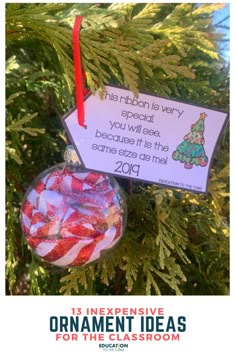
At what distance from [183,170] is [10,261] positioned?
66 cm

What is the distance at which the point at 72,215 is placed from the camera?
1137 mm

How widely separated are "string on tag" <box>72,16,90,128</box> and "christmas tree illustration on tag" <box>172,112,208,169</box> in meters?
0.24

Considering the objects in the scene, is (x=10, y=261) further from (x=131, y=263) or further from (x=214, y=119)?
(x=214, y=119)

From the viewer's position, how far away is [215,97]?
61.8 inches

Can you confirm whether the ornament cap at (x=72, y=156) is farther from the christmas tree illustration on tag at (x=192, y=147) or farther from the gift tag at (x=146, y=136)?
the christmas tree illustration on tag at (x=192, y=147)

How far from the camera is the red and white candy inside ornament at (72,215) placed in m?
1.14

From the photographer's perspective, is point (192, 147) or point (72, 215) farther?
point (192, 147)

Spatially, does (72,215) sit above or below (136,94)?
below

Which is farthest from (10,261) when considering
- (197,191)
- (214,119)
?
(214,119)

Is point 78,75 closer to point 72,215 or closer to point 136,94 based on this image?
point 136,94

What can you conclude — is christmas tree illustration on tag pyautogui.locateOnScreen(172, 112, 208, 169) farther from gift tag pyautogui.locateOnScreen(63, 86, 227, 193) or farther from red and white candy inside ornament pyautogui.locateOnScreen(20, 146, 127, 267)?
red and white candy inside ornament pyautogui.locateOnScreen(20, 146, 127, 267)

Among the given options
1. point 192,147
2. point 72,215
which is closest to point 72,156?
point 72,215

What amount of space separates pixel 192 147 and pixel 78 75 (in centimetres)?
32

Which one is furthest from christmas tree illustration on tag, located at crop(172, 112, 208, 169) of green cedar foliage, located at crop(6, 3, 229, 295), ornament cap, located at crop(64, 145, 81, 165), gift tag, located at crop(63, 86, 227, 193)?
ornament cap, located at crop(64, 145, 81, 165)
